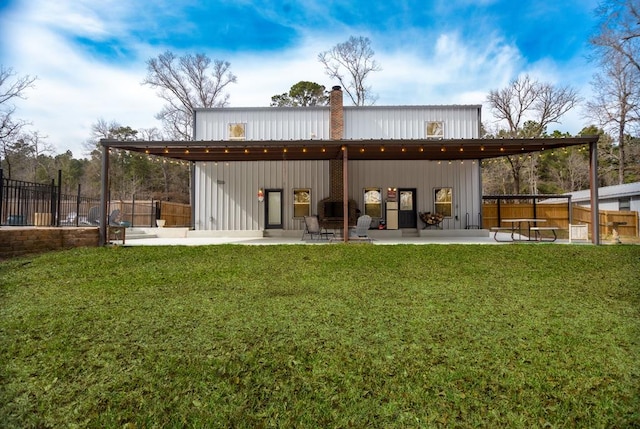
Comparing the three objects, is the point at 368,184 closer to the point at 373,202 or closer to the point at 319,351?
the point at 373,202

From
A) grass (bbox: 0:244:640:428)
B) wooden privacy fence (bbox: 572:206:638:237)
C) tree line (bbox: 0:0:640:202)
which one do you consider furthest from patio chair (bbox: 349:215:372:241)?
tree line (bbox: 0:0:640:202)

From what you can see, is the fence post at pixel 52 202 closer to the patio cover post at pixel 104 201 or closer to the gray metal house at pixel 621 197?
the patio cover post at pixel 104 201

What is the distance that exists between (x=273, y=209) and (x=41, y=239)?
814cm

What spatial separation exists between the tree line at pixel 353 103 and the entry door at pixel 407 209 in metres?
8.28

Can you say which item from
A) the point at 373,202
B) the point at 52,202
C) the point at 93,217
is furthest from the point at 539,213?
the point at 52,202

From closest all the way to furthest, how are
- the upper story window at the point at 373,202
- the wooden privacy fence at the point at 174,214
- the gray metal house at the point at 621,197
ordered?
the upper story window at the point at 373,202
the gray metal house at the point at 621,197
the wooden privacy fence at the point at 174,214

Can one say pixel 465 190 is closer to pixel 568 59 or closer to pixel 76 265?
pixel 568 59

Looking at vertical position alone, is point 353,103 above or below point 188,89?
below

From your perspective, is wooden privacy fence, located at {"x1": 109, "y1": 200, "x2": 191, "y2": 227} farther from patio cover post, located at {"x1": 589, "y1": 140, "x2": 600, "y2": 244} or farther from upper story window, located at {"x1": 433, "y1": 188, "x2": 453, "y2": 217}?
patio cover post, located at {"x1": 589, "y1": 140, "x2": 600, "y2": 244}

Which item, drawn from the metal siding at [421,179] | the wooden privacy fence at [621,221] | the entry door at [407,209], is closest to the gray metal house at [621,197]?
the wooden privacy fence at [621,221]

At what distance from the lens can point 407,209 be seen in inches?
573

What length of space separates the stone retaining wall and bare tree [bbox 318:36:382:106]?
2005 cm

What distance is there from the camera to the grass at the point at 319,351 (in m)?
2.19

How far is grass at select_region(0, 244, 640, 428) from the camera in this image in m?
2.19
